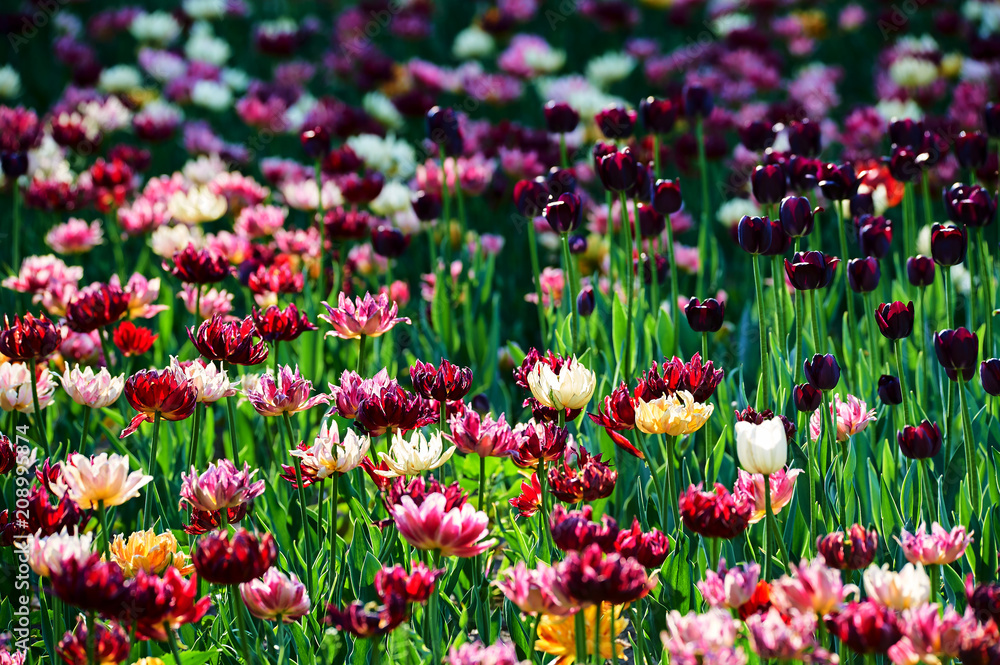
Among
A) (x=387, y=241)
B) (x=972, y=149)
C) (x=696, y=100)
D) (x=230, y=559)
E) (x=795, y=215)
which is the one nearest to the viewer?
(x=230, y=559)

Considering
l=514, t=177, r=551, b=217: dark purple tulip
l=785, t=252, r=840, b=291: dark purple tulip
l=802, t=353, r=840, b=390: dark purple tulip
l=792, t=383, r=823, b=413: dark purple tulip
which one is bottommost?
l=792, t=383, r=823, b=413: dark purple tulip

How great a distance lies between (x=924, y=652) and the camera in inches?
50.2

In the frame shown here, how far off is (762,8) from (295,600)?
737 centimetres

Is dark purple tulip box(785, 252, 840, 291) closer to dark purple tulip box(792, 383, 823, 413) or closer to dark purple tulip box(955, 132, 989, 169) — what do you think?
dark purple tulip box(792, 383, 823, 413)

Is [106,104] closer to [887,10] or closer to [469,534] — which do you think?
[469,534]

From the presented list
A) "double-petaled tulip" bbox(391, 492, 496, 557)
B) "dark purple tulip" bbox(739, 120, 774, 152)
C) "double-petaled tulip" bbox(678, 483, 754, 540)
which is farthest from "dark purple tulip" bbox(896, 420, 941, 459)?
"dark purple tulip" bbox(739, 120, 774, 152)

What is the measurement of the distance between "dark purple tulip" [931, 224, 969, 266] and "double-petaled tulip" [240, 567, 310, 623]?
153cm

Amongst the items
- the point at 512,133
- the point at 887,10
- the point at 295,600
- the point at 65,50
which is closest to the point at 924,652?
the point at 295,600

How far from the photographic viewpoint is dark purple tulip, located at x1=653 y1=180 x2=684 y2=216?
102 inches

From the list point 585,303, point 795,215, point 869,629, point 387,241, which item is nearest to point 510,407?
point 585,303

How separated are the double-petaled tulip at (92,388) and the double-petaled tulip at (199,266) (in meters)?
0.65

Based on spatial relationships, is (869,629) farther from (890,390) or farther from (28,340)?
(28,340)

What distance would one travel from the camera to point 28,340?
2148mm

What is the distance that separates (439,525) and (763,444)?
0.52 metres
